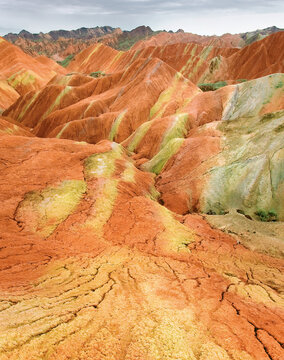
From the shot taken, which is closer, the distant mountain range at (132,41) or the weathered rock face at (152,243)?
the weathered rock face at (152,243)

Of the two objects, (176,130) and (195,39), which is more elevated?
(195,39)

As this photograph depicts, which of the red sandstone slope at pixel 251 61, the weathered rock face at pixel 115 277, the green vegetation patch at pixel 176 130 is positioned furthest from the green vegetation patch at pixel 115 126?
the red sandstone slope at pixel 251 61

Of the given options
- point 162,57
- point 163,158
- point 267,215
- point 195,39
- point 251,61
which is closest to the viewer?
point 267,215

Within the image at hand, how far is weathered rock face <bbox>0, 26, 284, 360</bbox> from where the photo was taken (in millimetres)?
4488

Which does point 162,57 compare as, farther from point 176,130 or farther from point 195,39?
point 195,39

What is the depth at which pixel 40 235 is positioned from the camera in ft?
31.3

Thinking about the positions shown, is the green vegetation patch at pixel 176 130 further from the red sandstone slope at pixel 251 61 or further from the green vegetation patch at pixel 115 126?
the red sandstone slope at pixel 251 61

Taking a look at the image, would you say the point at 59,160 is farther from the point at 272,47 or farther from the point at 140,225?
the point at 272,47

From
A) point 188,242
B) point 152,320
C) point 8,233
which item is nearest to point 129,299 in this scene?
point 152,320

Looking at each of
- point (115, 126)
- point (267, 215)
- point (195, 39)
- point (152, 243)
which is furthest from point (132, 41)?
point (152, 243)

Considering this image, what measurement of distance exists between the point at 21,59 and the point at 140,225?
8191 cm

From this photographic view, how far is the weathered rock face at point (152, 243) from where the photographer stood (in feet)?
14.7

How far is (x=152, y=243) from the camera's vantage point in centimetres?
968

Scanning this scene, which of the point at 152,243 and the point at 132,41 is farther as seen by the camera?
the point at 132,41
